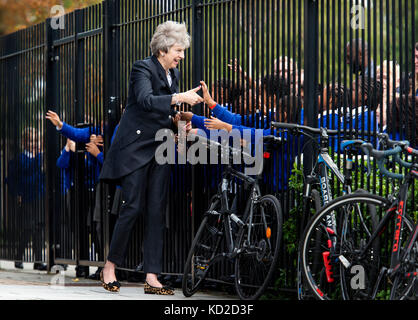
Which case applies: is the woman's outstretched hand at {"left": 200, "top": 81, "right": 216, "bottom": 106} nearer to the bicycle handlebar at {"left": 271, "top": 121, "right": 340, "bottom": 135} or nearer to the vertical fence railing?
the bicycle handlebar at {"left": 271, "top": 121, "right": 340, "bottom": 135}

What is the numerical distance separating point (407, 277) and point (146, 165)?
282 centimetres

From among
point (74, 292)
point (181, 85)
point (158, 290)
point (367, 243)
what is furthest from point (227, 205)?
point (181, 85)

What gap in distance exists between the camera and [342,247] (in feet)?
19.8

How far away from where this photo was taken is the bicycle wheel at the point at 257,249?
265 inches

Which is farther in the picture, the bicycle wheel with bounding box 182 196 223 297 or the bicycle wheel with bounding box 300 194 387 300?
the bicycle wheel with bounding box 182 196 223 297

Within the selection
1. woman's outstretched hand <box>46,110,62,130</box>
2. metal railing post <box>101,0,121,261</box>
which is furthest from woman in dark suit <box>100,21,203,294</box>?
woman's outstretched hand <box>46,110,62,130</box>

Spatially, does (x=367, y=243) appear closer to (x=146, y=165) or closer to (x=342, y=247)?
(x=342, y=247)

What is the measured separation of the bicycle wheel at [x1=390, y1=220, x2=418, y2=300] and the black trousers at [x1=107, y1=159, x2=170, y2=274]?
259 centimetres

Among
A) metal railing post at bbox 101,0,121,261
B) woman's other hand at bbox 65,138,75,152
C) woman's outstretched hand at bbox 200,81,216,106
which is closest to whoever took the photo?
woman's outstretched hand at bbox 200,81,216,106

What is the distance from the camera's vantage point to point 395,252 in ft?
18.0

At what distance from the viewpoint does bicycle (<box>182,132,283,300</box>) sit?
6.78 metres

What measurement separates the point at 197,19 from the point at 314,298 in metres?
3.46

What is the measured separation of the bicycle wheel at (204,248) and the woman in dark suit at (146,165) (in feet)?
0.75
